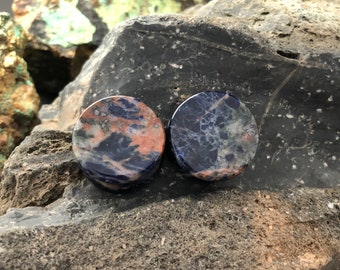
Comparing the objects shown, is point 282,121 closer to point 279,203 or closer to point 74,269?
point 279,203

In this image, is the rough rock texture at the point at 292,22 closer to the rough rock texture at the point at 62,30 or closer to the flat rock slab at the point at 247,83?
the flat rock slab at the point at 247,83

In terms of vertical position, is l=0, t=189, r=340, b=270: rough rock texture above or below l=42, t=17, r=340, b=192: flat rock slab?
below

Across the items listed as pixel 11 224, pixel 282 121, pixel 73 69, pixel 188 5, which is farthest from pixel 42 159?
pixel 188 5

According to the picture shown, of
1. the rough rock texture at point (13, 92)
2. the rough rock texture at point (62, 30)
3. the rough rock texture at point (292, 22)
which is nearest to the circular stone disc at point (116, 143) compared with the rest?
the rough rock texture at point (292, 22)

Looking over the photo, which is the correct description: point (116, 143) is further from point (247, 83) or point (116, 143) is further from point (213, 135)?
point (247, 83)

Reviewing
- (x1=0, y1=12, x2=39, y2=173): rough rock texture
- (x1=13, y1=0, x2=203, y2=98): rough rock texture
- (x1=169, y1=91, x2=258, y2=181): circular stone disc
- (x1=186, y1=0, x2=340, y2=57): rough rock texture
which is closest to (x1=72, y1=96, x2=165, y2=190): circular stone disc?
(x1=169, y1=91, x2=258, y2=181): circular stone disc

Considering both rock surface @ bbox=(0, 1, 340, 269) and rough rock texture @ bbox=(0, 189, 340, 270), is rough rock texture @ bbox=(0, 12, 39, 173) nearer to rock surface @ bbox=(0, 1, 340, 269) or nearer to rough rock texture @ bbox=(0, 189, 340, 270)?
rock surface @ bbox=(0, 1, 340, 269)
